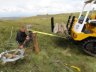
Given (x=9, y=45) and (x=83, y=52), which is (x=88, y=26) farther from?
(x=9, y=45)

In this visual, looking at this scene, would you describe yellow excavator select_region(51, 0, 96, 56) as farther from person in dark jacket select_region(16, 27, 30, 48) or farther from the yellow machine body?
person in dark jacket select_region(16, 27, 30, 48)

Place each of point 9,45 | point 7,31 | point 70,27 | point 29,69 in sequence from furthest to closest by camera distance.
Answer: point 7,31 < point 70,27 < point 9,45 < point 29,69

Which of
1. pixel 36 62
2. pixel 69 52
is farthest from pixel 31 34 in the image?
pixel 69 52

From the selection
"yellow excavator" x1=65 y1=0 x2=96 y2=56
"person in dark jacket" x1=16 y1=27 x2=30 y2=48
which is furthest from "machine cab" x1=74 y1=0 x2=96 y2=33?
"person in dark jacket" x1=16 y1=27 x2=30 y2=48

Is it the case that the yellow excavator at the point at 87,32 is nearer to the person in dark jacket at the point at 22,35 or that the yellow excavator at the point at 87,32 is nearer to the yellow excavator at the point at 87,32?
the yellow excavator at the point at 87,32

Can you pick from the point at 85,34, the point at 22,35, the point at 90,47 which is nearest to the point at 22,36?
the point at 22,35

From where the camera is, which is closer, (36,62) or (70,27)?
(36,62)

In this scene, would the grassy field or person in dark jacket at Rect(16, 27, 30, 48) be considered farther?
person in dark jacket at Rect(16, 27, 30, 48)

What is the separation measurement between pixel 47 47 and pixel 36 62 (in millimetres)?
2808

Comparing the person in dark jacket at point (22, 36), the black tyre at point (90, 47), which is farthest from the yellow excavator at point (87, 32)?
the person in dark jacket at point (22, 36)

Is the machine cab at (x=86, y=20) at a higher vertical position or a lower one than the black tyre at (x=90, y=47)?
higher

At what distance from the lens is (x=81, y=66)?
11.1 meters

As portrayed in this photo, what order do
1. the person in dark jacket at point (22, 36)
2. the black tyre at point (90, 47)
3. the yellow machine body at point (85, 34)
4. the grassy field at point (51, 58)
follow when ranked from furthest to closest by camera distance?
1. the black tyre at point (90, 47)
2. the yellow machine body at point (85, 34)
3. the person in dark jacket at point (22, 36)
4. the grassy field at point (51, 58)

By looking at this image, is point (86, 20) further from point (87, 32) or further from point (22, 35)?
point (22, 35)
